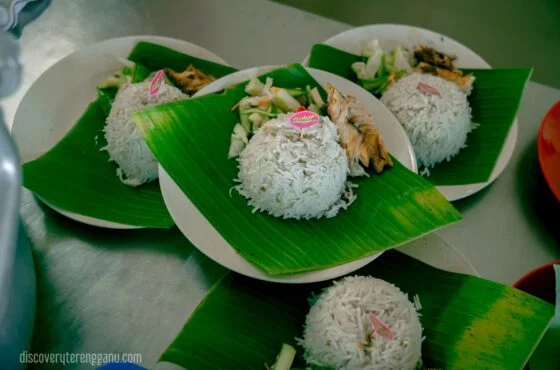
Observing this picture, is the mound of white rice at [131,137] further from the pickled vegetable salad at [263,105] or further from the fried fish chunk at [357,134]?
the fried fish chunk at [357,134]

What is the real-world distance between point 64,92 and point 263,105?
717 mm

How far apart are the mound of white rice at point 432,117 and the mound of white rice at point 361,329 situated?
0.53m

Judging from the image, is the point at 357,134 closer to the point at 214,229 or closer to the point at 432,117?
the point at 432,117

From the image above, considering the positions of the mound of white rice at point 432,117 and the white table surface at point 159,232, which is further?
the mound of white rice at point 432,117

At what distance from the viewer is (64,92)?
1.69 meters

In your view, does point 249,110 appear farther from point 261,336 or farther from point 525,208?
point 525,208

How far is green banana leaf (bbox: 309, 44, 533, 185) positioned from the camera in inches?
61.7

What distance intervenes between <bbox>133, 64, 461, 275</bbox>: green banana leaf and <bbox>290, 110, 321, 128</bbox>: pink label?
198 mm

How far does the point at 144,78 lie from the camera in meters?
1.68

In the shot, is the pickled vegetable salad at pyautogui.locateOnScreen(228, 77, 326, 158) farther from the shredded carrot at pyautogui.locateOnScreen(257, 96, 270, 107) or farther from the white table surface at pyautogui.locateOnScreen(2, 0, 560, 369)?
the white table surface at pyautogui.locateOnScreen(2, 0, 560, 369)

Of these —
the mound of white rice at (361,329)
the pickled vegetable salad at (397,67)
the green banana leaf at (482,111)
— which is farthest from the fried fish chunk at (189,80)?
the mound of white rice at (361,329)

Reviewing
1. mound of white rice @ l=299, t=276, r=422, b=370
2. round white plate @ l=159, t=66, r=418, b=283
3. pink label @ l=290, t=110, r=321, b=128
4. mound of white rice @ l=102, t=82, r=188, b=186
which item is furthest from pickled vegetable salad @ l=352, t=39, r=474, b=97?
mound of white rice @ l=299, t=276, r=422, b=370

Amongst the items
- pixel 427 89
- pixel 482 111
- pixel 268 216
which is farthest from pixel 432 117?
pixel 268 216

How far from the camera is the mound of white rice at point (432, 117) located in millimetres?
1550
